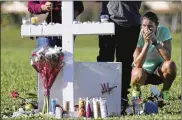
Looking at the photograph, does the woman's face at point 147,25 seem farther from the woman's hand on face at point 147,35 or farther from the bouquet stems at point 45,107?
the bouquet stems at point 45,107

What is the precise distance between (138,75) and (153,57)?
393mm

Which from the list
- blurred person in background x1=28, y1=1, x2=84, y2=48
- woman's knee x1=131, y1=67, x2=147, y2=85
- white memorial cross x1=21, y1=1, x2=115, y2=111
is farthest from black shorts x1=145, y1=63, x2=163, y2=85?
white memorial cross x1=21, y1=1, x2=115, y2=111

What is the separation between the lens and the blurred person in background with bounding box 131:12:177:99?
231 inches

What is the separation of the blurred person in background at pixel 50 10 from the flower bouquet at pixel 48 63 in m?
0.25

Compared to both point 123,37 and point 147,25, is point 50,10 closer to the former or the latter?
point 123,37

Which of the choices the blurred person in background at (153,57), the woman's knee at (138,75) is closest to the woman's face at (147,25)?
the blurred person in background at (153,57)

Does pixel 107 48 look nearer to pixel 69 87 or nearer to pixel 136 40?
pixel 136 40

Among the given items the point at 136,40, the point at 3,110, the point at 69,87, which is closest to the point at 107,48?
the point at 136,40

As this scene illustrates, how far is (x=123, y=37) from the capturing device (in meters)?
6.00

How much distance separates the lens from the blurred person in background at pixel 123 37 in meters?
5.92

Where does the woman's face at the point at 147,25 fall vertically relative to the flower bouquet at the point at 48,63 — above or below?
Answer: above

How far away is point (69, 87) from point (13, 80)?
3.62 m

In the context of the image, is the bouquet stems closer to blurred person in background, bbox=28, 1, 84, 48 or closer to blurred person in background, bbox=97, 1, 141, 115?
blurred person in background, bbox=28, 1, 84, 48

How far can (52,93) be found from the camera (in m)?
5.70
